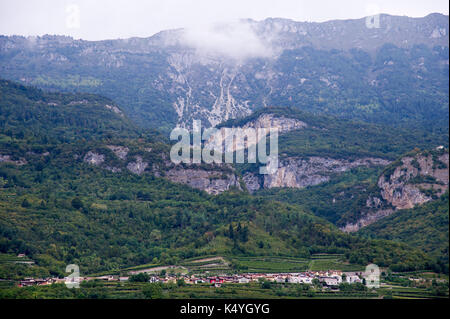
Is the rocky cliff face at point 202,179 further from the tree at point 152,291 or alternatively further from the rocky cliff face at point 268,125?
the tree at point 152,291

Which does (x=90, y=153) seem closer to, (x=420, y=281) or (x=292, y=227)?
(x=292, y=227)

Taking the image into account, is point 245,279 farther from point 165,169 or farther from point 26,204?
point 165,169

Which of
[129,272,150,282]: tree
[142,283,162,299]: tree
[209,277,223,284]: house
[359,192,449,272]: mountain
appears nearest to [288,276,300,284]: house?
[209,277,223,284]: house

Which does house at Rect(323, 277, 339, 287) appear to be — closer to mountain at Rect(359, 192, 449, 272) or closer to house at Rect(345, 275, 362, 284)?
house at Rect(345, 275, 362, 284)

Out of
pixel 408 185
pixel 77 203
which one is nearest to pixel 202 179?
pixel 77 203
